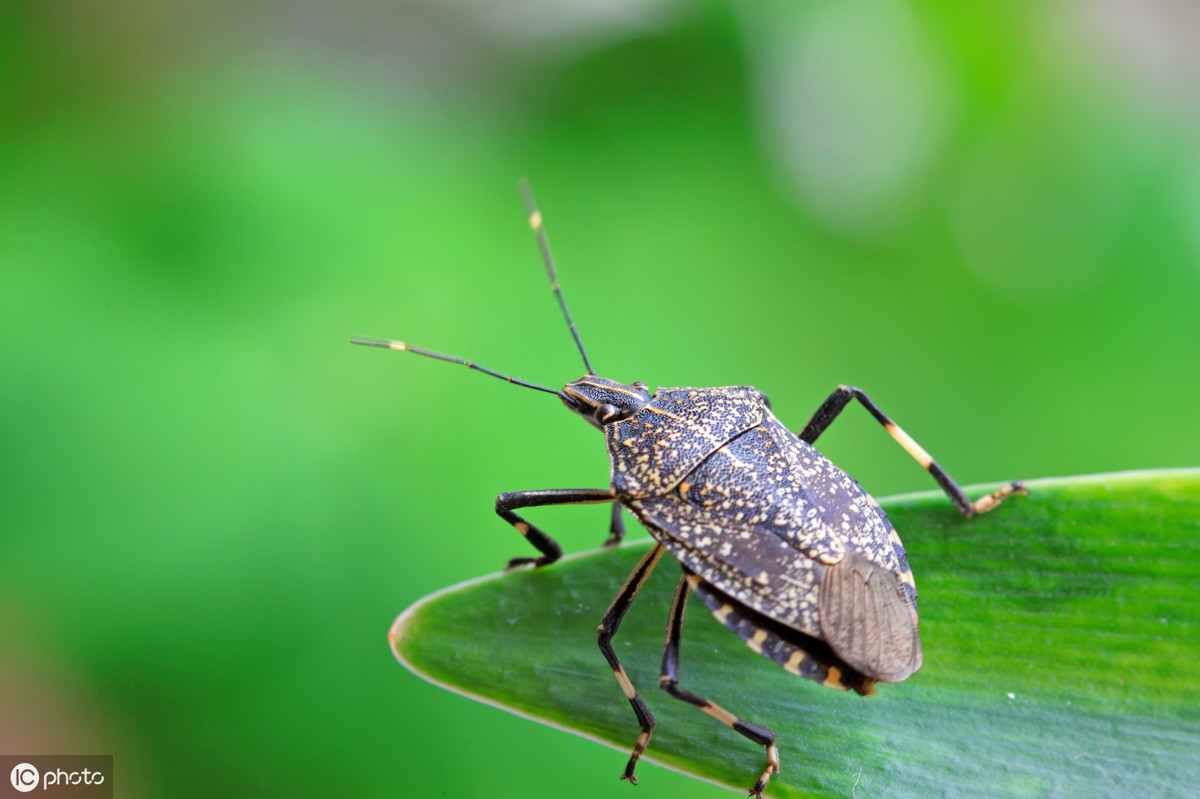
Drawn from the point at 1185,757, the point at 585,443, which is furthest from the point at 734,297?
the point at 1185,757

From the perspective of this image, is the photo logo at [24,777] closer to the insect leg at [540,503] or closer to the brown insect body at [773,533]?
the insect leg at [540,503]

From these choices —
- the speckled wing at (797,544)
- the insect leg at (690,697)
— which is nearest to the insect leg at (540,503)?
the speckled wing at (797,544)

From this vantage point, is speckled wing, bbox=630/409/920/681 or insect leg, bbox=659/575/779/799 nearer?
insect leg, bbox=659/575/779/799

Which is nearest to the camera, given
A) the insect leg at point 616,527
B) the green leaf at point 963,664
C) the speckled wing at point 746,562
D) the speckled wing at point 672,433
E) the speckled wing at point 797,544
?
the green leaf at point 963,664

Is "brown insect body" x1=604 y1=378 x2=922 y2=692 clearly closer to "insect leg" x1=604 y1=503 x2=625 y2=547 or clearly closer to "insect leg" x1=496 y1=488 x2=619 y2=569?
"insect leg" x1=496 y1=488 x2=619 y2=569

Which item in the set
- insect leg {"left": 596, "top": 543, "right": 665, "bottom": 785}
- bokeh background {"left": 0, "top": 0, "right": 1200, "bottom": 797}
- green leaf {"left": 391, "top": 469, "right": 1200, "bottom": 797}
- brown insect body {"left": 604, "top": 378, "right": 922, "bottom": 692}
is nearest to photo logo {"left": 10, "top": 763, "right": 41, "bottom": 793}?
bokeh background {"left": 0, "top": 0, "right": 1200, "bottom": 797}

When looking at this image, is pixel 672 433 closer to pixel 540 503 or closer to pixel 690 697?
pixel 540 503

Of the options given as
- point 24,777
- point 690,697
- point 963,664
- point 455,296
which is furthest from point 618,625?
point 24,777

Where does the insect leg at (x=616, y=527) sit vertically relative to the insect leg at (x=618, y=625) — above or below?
above
